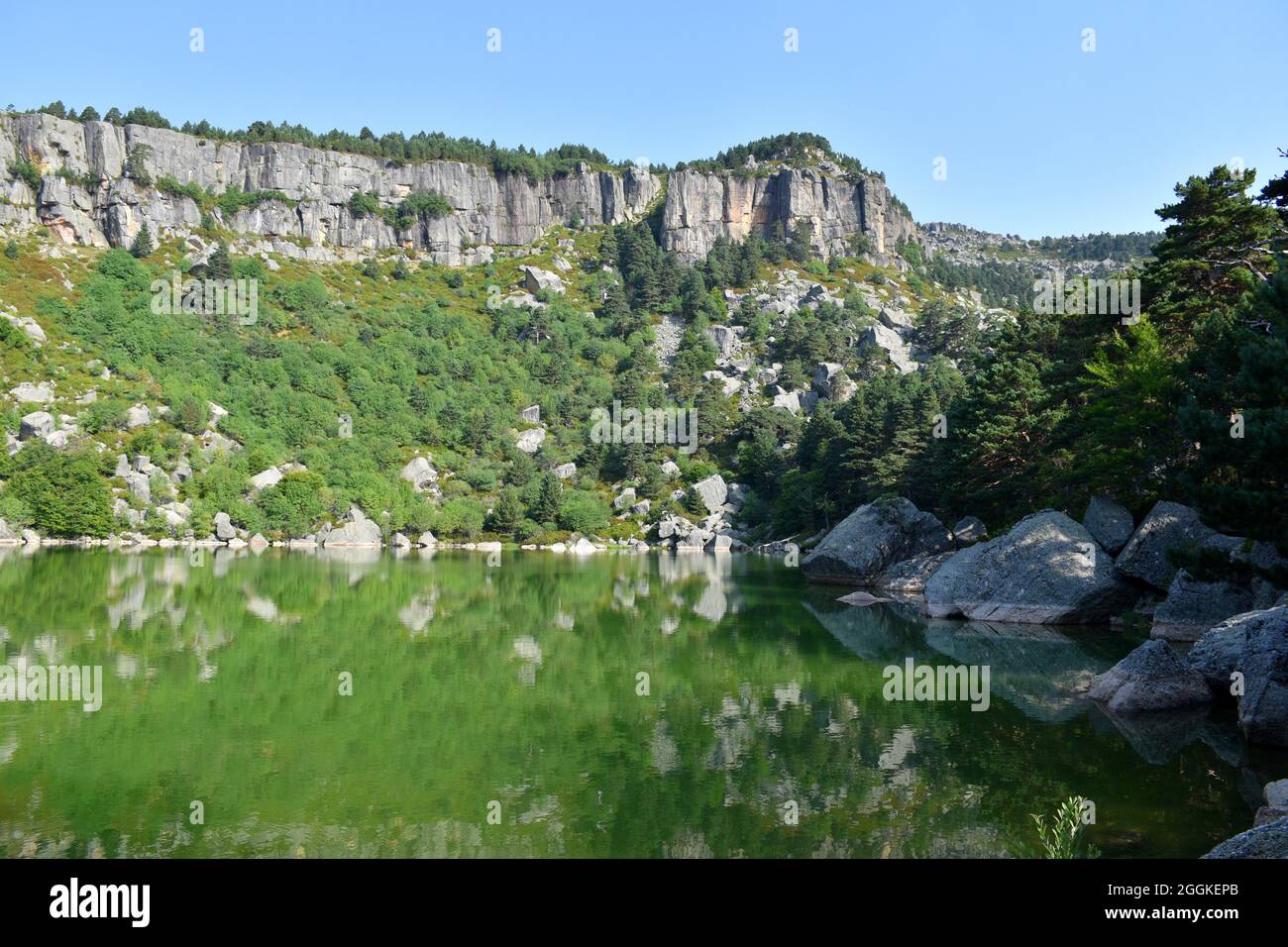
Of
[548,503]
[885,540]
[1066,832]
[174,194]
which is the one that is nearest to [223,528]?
[548,503]

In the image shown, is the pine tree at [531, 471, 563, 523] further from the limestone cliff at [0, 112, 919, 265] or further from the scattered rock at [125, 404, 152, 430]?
the limestone cliff at [0, 112, 919, 265]

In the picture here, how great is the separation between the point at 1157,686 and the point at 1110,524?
15.1m

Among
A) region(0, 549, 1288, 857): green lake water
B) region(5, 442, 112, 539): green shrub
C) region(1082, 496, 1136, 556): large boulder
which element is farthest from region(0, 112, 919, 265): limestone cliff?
region(1082, 496, 1136, 556): large boulder

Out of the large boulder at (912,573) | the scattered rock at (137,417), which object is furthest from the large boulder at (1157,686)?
the scattered rock at (137,417)

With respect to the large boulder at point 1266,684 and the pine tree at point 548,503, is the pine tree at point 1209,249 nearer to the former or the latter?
the large boulder at point 1266,684

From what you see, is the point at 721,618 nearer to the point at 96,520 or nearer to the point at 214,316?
the point at 96,520

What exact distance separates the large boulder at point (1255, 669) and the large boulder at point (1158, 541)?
29.9 feet

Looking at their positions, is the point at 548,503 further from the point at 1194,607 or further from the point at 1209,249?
the point at 1194,607

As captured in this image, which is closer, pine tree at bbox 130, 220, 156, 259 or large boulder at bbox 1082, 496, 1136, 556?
large boulder at bbox 1082, 496, 1136, 556

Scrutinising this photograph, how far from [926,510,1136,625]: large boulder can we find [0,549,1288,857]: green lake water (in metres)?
1.70

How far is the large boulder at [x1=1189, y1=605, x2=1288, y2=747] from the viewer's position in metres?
16.2

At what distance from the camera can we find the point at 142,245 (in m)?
152

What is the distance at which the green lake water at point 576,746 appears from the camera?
12.0 m

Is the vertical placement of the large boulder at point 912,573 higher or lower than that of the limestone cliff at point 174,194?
lower
